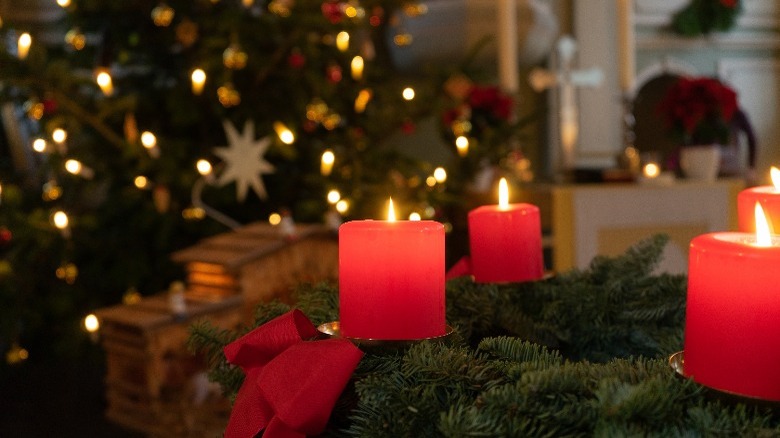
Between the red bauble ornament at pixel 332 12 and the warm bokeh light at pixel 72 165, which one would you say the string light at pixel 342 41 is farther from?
the warm bokeh light at pixel 72 165

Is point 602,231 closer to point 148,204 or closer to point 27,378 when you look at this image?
point 148,204

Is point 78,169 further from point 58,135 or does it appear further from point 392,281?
point 392,281

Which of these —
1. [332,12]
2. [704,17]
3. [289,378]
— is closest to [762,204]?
[289,378]

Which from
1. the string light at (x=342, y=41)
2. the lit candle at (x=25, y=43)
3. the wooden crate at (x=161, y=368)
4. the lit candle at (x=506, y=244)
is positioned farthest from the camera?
the string light at (x=342, y=41)

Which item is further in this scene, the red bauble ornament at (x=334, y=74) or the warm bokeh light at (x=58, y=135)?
the red bauble ornament at (x=334, y=74)

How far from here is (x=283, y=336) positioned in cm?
50

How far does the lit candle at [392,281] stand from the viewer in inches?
19.5

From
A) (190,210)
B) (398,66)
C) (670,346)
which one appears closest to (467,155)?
(190,210)

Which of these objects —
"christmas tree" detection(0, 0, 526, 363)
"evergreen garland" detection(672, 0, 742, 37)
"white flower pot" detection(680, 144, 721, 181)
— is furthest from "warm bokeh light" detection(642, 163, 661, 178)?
"evergreen garland" detection(672, 0, 742, 37)

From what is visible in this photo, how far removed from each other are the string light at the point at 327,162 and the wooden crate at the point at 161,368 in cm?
56

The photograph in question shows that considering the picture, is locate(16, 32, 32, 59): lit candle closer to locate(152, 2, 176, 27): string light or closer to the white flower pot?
locate(152, 2, 176, 27): string light

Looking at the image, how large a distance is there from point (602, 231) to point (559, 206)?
12 centimetres

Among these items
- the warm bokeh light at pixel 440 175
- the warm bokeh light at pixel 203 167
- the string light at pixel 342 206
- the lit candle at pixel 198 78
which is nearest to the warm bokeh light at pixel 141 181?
the warm bokeh light at pixel 203 167

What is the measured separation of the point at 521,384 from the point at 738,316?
105 mm
